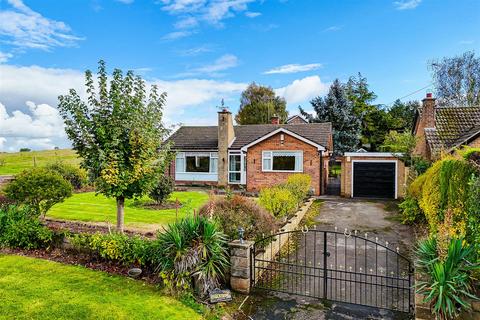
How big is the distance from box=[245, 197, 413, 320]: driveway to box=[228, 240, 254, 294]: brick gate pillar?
35cm

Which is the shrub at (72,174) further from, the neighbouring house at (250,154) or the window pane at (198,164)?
the window pane at (198,164)

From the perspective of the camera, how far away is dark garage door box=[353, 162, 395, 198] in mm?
20891

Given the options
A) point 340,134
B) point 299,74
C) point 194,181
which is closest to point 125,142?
point 194,181

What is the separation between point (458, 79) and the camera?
37875 millimetres

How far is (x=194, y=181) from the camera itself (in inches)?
1061

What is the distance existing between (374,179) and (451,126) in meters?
5.48

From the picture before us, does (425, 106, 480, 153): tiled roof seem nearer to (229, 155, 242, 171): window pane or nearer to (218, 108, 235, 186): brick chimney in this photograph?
(229, 155, 242, 171): window pane

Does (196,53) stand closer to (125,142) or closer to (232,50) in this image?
(232,50)

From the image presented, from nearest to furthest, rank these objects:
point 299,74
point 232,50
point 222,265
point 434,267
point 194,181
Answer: point 434,267 → point 222,265 → point 232,50 → point 194,181 → point 299,74

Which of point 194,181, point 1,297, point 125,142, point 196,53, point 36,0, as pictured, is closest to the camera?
point 1,297

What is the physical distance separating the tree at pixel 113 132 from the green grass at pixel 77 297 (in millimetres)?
2449

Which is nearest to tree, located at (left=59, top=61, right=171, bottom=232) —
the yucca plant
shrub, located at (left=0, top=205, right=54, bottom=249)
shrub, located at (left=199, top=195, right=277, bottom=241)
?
shrub, located at (left=0, top=205, right=54, bottom=249)

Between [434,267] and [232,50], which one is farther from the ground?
[232,50]

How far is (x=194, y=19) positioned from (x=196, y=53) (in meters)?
3.82
